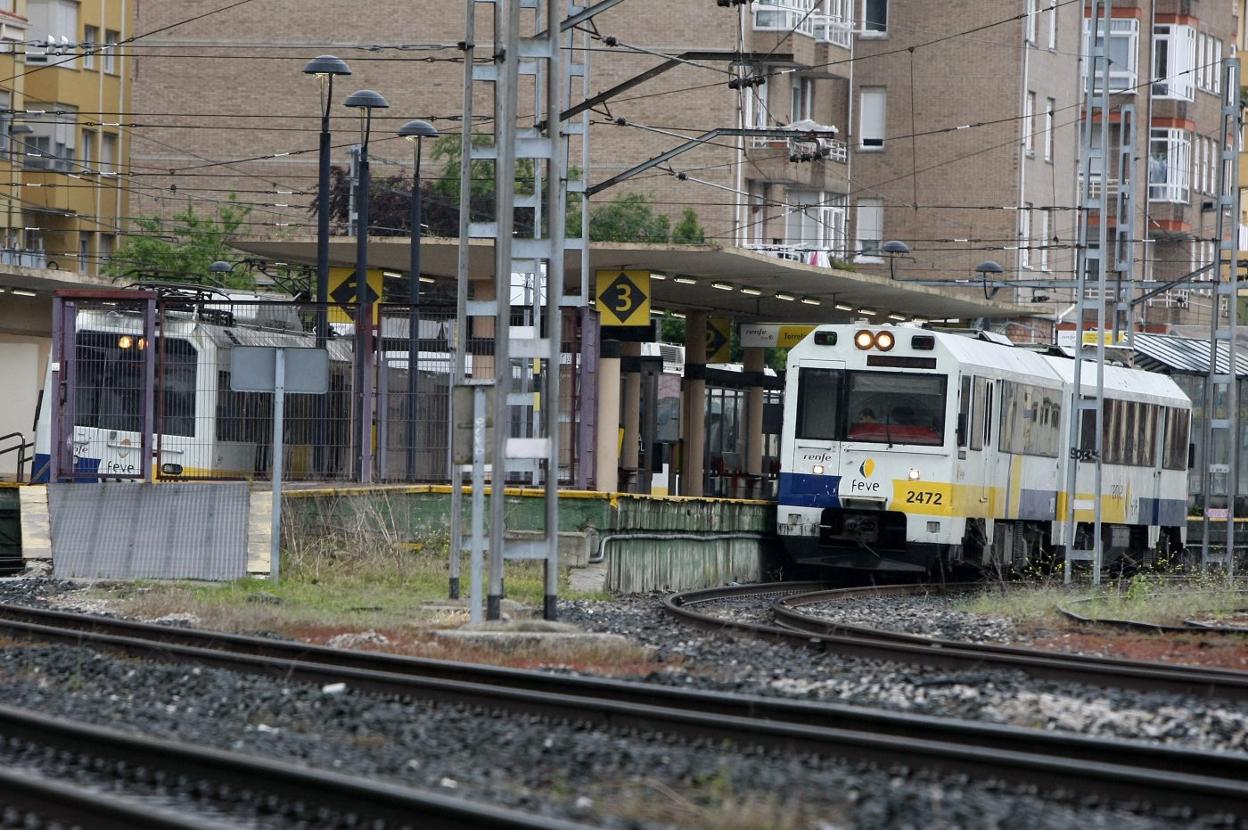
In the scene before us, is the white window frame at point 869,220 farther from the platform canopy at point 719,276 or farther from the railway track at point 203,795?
the railway track at point 203,795

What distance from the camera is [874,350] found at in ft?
82.1

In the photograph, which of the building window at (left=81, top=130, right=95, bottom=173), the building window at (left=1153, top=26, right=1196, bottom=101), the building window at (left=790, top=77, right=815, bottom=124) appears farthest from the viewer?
the building window at (left=1153, top=26, right=1196, bottom=101)

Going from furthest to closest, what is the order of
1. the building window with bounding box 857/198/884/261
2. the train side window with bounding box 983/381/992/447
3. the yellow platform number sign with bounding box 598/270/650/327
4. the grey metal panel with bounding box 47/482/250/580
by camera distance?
1. the building window with bounding box 857/198/884/261
2. the yellow platform number sign with bounding box 598/270/650/327
3. the train side window with bounding box 983/381/992/447
4. the grey metal panel with bounding box 47/482/250/580


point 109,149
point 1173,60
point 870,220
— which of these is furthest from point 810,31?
point 109,149

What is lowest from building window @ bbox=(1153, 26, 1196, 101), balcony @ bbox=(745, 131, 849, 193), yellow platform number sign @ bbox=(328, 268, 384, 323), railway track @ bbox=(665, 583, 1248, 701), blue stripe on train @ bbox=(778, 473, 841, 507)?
railway track @ bbox=(665, 583, 1248, 701)

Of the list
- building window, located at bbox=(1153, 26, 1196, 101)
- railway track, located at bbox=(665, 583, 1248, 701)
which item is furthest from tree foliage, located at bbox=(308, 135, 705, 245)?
railway track, located at bbox=(665, 583, 1248, 701)

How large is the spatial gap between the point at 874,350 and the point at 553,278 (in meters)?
9.33

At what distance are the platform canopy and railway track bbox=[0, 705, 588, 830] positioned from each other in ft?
61.7

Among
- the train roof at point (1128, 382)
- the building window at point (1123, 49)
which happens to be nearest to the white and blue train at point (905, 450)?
the train roof at point (1128, 382)

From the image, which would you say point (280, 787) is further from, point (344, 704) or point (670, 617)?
point (670, 617)

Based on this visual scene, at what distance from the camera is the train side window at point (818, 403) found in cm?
2514

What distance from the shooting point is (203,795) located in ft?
26.5

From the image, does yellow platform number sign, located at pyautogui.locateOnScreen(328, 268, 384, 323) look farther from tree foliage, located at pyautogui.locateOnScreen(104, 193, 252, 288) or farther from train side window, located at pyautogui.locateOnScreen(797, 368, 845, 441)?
tree foliage, located at pyautogui.locateOnScreen(104, 193, 252, 288)

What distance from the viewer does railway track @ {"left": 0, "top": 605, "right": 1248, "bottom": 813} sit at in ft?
27.7
